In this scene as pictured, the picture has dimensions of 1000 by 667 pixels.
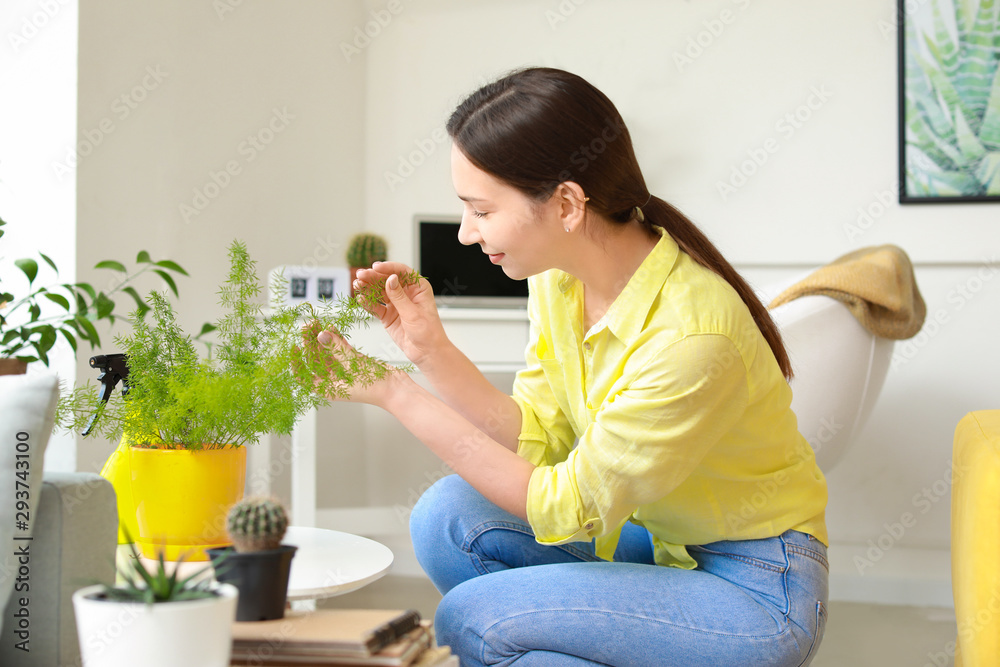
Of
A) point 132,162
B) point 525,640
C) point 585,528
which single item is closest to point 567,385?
point 585,528

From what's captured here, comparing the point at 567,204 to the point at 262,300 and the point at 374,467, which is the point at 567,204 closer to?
the point at 262,300

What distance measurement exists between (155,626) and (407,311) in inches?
23.0

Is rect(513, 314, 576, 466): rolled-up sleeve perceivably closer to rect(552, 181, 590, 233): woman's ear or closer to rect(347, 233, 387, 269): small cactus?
rect(552, 181, 590, 233): woman's ear

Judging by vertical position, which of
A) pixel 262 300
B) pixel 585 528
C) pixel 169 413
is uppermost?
pixel 262 300

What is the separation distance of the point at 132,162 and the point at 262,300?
0.71m

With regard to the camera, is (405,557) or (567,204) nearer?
(567,204)

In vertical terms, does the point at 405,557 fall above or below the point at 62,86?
below

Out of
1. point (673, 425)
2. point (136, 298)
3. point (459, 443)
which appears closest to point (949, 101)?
point (673, 425)

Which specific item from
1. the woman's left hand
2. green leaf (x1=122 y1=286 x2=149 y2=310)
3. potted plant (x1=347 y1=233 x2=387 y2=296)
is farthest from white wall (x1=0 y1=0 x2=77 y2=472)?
the woman's left hand

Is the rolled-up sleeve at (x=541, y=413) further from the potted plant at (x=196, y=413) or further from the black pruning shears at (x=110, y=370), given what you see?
the black pruning shears at (x=110, y=370)

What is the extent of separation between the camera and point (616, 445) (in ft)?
2.84

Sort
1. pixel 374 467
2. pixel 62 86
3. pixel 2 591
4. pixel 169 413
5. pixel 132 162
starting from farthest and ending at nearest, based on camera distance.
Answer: pixel 374 467, pixel 132 162, pixel 62 86, pixel 169 413, pixel 2 591

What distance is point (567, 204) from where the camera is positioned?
949mm

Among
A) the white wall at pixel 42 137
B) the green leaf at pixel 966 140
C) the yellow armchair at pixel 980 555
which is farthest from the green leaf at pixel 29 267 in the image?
the green leaf at pixel 966 140
